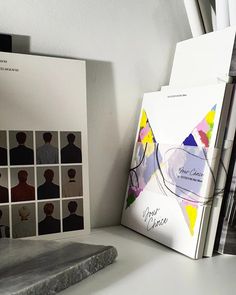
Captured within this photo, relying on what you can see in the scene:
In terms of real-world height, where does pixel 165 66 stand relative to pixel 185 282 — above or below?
above

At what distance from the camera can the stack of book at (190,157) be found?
23.9 inches

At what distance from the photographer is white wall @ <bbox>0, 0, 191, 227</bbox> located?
27.5 inches

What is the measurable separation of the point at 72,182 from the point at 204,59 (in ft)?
1.20

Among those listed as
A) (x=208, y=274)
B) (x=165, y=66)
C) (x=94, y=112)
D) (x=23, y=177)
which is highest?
(x=165, y=66)

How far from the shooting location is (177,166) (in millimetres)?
669

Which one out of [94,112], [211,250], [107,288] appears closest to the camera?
[107,288]

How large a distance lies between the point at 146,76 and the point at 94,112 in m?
0.15

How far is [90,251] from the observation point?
21.7 inches

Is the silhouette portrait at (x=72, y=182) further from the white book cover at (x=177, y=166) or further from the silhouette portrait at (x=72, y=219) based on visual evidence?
the white book cover at (x=177, y=166)

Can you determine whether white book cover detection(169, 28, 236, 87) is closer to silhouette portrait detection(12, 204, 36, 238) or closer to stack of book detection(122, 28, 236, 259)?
stack of book detection(122, 28, 236, 259)

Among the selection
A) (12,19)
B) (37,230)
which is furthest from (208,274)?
(12,19)

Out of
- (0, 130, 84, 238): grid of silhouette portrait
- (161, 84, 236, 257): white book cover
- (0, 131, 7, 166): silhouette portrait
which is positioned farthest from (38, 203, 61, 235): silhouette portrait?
(161, 84, 236, 257): white book cover

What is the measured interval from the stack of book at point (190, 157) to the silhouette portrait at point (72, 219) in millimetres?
122

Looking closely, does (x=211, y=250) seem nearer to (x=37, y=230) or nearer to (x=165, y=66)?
(x=37, y=230)
